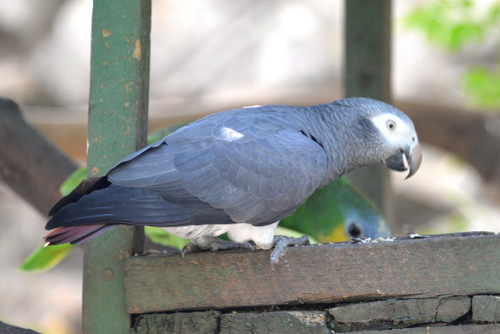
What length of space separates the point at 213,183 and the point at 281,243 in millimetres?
291

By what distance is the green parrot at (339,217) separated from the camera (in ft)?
8.58

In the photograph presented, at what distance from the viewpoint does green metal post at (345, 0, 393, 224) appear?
3176mm

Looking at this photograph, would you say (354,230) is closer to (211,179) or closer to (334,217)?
(334,217)

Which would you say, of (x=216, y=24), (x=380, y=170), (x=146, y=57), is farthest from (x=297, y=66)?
(x=146, y=57)

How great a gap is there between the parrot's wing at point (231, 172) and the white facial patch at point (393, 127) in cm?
28

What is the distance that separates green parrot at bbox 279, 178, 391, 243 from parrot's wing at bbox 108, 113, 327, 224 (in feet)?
3.20

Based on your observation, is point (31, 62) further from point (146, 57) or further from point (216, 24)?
point (146, 57)

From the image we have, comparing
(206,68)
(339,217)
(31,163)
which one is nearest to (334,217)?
(339,217)

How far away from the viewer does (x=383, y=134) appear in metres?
1.84

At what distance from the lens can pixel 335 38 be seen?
24.5 feet

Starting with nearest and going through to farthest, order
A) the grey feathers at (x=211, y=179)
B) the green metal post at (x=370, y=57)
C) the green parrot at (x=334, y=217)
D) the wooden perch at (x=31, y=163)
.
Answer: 1. the grey feathers at (x=211, y=179)
2. the green parrot at (x=334, y=217)
3. the wooden perch at (x=31, y=163)
4. the green metal post at (x=370, y=57)

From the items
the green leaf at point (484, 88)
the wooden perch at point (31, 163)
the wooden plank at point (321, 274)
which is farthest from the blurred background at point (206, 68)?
the wooden plank at point (321, 274)

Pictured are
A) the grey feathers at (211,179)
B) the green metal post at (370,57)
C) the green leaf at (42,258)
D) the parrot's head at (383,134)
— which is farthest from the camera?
the green metal post at (370,57)

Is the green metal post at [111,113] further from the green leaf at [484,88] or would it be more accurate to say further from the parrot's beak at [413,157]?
the green leaf at [484,88]
